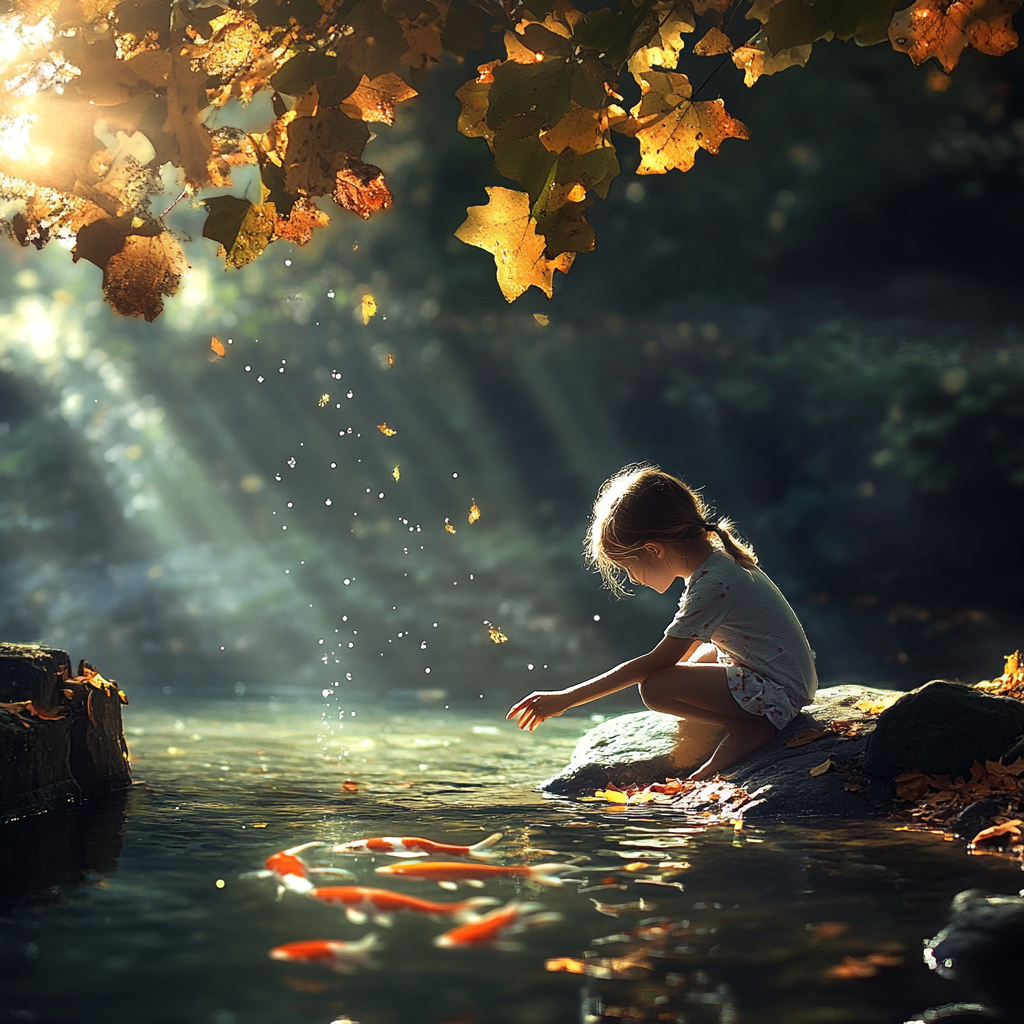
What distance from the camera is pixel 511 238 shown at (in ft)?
10.6

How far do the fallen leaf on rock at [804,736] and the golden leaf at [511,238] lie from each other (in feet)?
7.69

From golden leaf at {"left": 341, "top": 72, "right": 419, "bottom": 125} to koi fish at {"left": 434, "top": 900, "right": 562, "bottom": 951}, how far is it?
2277 mm

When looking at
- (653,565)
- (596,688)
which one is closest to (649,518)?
(653,565)

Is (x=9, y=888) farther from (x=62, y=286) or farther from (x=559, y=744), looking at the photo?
(x=62, y=286)

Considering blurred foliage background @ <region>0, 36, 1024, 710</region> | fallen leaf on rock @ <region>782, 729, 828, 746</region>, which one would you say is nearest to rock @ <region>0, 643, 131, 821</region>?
fallen leaf on rock @ <region>782, 729, 828, 746</region>

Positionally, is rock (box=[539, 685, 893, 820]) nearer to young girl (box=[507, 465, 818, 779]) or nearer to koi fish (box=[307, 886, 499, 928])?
young girl (box=[507, 465, 818, 779])

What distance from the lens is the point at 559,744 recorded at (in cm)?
699

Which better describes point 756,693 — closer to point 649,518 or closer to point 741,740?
point 741,740

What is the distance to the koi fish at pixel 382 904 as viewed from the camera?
2438 mm

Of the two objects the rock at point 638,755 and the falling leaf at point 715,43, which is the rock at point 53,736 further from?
the falling leaf at point 715,43

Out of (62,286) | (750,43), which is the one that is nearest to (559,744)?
(750,43)

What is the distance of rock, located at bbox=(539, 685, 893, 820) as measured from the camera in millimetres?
3914

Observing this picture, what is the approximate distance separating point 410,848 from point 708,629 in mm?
1742

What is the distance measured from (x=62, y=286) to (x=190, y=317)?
580 centimetres
